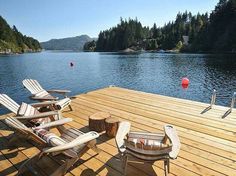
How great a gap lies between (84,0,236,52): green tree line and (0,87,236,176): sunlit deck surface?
6312cm

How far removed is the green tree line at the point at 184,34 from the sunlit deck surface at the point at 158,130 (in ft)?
207

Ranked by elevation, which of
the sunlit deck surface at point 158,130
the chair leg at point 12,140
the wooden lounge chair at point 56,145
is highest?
the wooden lounge chair at point 56,145

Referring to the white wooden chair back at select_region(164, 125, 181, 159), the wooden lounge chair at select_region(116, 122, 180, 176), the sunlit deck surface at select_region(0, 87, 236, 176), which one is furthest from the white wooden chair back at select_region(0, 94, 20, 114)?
the white wooden chair back at select_region(164, 125, 181, 159)

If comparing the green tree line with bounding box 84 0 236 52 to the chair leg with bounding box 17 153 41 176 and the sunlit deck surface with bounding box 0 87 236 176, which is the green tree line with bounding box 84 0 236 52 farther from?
the chair leg with bounding box 17 153 41 176

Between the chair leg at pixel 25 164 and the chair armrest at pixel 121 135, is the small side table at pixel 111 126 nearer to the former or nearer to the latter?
the chair armrest at pixel 121 135

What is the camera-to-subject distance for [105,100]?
7512mm

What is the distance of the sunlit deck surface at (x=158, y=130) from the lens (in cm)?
349

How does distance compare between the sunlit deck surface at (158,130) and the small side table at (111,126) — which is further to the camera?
the small side table at (111,126)

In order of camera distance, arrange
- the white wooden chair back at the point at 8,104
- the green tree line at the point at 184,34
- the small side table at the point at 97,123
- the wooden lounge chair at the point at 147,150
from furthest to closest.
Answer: the green tree line at the point at 184,34, the white wooden chair back at the point at 8,104, the small side table at the point at 97,123, the wooden lounge chair at the point at 147,150

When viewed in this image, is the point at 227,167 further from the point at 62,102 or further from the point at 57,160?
the point at 62,102

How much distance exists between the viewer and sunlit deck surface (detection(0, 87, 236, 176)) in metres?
3.49

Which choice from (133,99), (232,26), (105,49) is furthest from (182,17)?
(133,99)

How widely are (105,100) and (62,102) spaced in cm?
207

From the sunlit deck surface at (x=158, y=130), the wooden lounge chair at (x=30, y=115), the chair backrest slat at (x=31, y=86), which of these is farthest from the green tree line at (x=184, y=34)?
the wooden lounge chair at (x=30, y=115)
